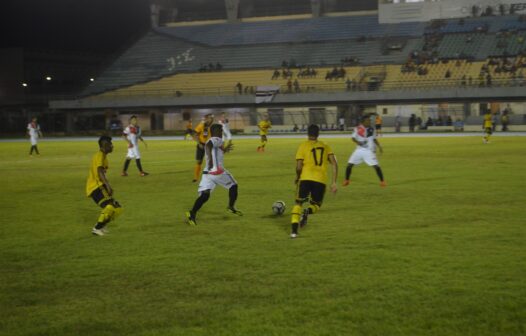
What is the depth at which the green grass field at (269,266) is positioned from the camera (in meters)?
6.32

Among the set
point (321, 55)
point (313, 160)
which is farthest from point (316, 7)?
point (313, 160)

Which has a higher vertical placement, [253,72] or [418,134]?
[253,72]

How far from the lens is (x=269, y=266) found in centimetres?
853

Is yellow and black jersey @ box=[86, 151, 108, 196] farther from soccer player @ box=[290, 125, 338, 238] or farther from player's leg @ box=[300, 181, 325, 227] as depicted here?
player's leg @ box=[300, 181, 325, 227]

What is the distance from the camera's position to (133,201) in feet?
52.0

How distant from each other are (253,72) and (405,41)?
17534 mm

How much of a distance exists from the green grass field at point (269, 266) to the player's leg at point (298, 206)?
0.21 metres

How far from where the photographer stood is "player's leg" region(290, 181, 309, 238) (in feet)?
34.3

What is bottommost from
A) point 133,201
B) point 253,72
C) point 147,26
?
point 133,201

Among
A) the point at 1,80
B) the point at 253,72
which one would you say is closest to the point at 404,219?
the point at 253,72

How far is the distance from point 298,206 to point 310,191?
52 centimetres

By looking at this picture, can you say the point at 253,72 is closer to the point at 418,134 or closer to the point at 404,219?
the point at 418,134

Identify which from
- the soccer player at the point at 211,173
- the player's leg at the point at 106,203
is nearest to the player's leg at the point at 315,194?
the soccer player at the point at 211,173

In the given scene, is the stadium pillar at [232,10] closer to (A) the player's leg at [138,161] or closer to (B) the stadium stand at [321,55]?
(B) the stadium stand at [321,55]
